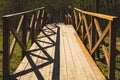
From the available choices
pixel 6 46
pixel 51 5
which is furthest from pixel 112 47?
pixel 51 5

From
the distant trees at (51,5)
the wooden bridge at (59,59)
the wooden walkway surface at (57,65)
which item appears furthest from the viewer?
the distant trees at (51,5)

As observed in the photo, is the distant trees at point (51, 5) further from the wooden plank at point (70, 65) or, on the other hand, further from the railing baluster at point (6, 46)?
the railing baluster at point (6, 46)

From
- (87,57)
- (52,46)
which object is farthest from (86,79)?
(52,46)

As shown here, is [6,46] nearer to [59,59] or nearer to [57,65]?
[57,65]

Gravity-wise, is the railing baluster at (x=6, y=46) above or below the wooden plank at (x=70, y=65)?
above

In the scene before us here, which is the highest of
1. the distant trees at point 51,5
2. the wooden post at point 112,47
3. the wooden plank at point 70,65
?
the wooden post at point 112,47

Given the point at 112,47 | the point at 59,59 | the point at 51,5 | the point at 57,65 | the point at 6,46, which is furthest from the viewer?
the point at 51,5

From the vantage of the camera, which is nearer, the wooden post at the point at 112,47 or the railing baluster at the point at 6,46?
the wooden post at the point at 112,47

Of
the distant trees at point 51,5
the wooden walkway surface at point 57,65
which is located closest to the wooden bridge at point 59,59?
the wooden walkway surface at point 57,65

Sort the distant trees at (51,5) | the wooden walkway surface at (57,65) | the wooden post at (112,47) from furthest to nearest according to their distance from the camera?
the distant trees at (51,5), the wooden walkway surface at (57,65), the wooden post at (112,47)

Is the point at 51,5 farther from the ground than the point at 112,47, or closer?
closer

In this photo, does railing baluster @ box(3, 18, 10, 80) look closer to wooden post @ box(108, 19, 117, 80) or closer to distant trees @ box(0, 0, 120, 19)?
wooden post @ box(108, 19, 117, 80)

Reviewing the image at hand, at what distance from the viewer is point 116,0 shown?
86.2 ft

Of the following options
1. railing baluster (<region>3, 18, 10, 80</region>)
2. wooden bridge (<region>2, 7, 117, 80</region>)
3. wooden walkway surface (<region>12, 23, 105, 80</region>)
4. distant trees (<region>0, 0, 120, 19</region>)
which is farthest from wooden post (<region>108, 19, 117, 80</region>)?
distant trees (<region>0, 0, 120, 19</region>)
